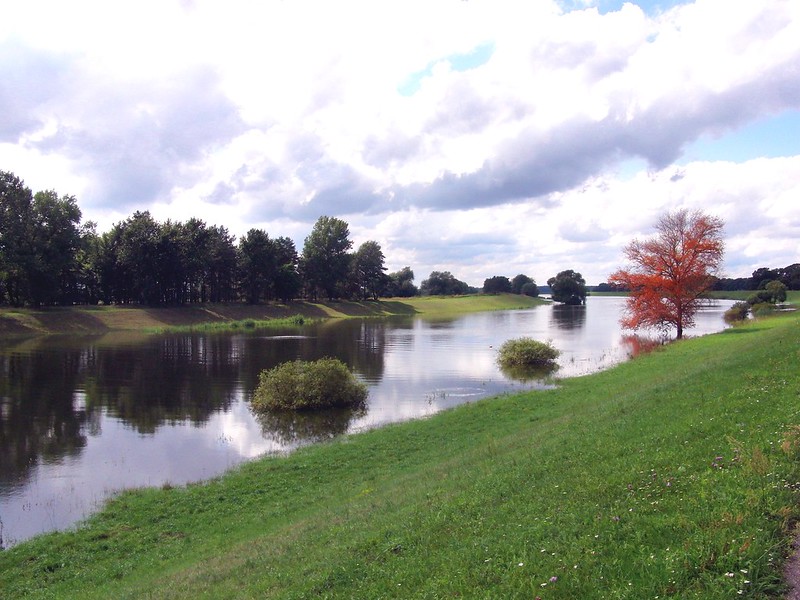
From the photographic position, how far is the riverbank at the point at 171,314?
248 feet

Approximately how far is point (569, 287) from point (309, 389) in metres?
162

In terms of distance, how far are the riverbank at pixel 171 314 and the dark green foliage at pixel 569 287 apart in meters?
54.3

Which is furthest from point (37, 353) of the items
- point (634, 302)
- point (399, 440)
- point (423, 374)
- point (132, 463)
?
point (634, 302)

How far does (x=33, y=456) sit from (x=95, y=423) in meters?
5.39

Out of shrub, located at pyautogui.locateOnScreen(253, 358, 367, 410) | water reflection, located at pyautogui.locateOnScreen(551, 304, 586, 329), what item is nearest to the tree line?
water reflection, located at pyautogui.locateOnScreen(551, 304, 586, 329)

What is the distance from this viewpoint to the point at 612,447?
34.5ft

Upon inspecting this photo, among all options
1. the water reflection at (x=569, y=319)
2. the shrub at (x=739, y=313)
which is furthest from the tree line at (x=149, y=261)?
the shrub at (x=739, y=313)

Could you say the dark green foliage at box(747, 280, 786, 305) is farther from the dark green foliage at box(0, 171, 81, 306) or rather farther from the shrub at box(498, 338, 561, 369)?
the dark green foliage at box(0, 171, 81, 306)

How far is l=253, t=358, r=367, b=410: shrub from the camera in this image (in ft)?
98.1

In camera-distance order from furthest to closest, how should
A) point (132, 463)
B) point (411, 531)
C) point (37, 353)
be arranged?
point (37, 353), point (132, 463), point (411, 531)

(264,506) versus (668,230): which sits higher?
(668,230)

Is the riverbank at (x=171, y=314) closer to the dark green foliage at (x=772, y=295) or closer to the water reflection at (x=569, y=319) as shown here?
the water reflection at (x=569, y=319)

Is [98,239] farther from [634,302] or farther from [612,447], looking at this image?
[612,447]

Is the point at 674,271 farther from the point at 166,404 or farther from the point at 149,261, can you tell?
the point at 149,261
